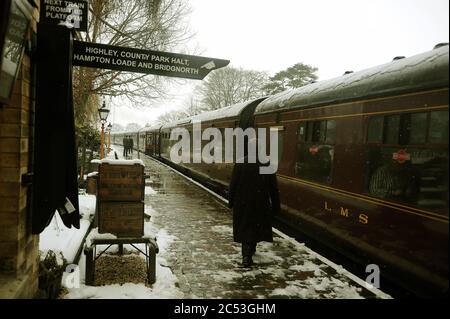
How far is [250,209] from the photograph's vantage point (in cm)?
579

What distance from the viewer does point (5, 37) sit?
100 inches

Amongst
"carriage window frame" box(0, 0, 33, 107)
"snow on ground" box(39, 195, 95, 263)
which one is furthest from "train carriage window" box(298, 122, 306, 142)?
"carriage window frame" box(0, 0, 33, 107)

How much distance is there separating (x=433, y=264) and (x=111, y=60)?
164 inches

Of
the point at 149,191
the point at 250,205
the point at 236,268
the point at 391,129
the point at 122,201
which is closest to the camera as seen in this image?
the point at 391,129

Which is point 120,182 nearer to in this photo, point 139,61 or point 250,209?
point 139,61

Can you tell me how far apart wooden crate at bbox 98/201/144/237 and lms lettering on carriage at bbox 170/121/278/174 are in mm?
1757

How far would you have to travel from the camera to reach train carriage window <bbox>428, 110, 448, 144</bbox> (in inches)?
160

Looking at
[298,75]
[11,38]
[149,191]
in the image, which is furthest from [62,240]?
[298,75]

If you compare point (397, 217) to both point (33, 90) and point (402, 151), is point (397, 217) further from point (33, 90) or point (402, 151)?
point (33, 90)

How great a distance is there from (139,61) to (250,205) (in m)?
2.53

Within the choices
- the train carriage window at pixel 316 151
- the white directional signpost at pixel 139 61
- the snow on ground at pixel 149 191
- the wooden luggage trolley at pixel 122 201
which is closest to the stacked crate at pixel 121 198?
the wooden luggage trolley at pixel 122 201

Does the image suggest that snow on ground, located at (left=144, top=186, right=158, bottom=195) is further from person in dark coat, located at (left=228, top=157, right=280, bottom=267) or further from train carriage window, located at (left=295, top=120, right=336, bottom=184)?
person in dark coat, located at (left=228, top=157, right=280, bottom=267)

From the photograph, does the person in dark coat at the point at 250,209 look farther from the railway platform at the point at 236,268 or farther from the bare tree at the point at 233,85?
the bare tree at the point at 233,85

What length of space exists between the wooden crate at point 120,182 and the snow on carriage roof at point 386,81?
3255 mm
